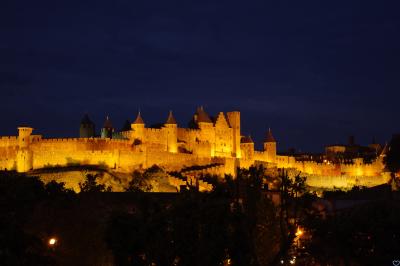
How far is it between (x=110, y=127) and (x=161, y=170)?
62.7 ft

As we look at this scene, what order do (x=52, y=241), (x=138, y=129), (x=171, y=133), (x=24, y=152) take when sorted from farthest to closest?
1. (x=171, y=133)
2. (x=138, y=129)
3. (x=24, y=152)
4. (x=52, y=241)

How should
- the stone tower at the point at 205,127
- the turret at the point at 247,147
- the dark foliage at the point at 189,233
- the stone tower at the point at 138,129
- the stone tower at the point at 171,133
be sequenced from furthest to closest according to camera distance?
the turret at the point at 247,147, the stone tower at the point at 205,127, the stone tower at the point at 171,133, the stone tower at the point at 138,129, the dark foliage at the point at 189,233

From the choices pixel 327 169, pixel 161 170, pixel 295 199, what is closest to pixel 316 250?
pixel 295 199

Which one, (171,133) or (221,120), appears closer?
(171,133)

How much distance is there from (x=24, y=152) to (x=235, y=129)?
1280 inches

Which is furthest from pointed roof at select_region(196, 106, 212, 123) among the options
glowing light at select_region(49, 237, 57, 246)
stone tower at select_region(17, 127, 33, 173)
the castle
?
glowing light at select_region(49, 237, 57, 246)

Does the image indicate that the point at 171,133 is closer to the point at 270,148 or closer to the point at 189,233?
the point at 270,148

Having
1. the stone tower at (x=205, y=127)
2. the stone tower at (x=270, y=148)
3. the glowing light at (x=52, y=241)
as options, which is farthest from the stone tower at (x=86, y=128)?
the glowing light at (x=52, y=241)

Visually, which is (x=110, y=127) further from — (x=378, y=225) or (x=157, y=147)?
(x=378, y=225)

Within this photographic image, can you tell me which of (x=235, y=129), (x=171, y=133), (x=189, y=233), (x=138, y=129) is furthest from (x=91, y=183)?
(x=235, y=129)

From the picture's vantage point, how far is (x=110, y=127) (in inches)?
3420

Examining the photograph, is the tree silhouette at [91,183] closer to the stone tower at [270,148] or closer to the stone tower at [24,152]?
the stone tower at [24,152]

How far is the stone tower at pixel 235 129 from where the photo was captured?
91.7 m

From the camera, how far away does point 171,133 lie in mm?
80312
